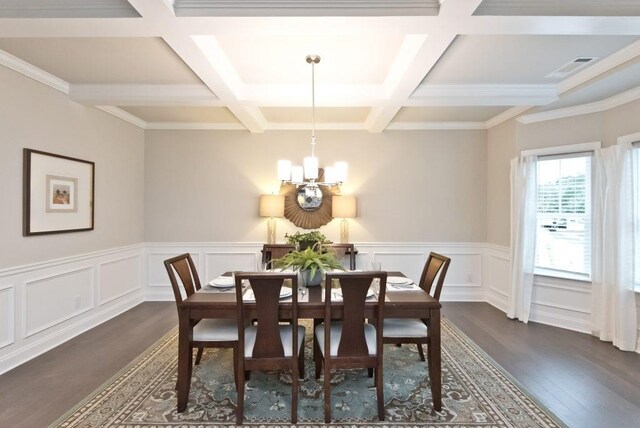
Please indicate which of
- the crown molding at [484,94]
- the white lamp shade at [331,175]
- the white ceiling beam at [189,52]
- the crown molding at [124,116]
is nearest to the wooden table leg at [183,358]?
the white lamp shade at [331,175]

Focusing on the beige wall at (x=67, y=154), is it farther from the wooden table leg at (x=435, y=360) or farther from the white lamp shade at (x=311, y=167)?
the wooden table leg at (x=435, y=360)

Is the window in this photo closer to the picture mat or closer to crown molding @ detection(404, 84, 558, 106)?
crown molding @ detection(404, 84, 558, 106)

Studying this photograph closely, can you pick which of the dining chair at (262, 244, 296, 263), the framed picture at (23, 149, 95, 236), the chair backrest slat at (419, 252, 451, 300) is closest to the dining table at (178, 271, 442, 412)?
the chair backrest slat at (419, 252, 451, 300)

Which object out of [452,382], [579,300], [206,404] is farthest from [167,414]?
[579,300]

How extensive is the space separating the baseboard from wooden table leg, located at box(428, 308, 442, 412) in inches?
135

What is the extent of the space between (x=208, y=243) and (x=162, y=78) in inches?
96.3

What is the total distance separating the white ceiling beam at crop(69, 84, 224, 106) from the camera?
348 centimetres

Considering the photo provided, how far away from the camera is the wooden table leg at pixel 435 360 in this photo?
2.29 meters

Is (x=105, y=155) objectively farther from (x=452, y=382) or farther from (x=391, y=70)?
(x=452, y=382)

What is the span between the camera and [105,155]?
4.15m

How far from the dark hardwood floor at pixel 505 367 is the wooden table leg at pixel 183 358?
79 centimetres

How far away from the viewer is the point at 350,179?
16.4 ft

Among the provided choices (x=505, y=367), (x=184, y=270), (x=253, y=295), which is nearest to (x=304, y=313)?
(x=253, y=295)

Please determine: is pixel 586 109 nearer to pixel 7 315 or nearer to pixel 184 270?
pixel 184 270
